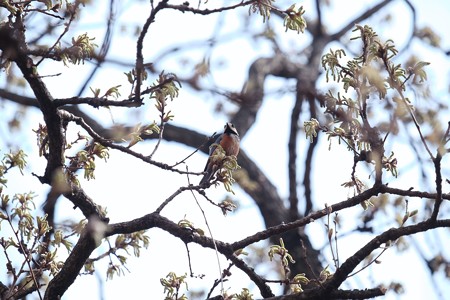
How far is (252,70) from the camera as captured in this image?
7273mm

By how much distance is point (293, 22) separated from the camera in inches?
115

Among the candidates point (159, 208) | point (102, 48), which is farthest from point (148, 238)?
point (102, 48)

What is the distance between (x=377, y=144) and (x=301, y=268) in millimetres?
3420

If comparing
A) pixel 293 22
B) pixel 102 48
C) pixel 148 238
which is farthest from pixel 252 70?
pixel 102 48

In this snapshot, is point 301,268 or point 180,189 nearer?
point 180,189

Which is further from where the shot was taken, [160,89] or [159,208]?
[159,208]

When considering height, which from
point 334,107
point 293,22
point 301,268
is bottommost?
point 334,107

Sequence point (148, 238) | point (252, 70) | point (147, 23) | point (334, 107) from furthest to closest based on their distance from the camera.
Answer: point (252, 70)
point (148, 238)
point (334, 107)
point (147, 23)

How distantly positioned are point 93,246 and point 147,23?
1.16 metres

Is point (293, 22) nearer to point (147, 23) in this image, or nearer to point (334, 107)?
point (334, 107)

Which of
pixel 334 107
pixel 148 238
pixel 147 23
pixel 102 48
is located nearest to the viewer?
pixel 102 48

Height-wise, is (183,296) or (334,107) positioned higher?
(334,107)

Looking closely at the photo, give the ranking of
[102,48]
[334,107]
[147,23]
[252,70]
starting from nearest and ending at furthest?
1. [102,48]
2. [147,23]
3. [334,107]
4. [252,70]

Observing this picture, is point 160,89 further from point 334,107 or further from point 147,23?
A: point 334,107
